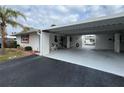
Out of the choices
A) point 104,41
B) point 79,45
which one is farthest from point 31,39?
point 104,41

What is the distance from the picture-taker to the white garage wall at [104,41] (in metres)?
16.7

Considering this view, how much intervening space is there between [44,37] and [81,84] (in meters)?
7.91

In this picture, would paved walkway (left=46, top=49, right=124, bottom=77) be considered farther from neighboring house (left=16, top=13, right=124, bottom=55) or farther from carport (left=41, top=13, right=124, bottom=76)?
neighboring house (left=16, top=13, right=124, bottom=55)

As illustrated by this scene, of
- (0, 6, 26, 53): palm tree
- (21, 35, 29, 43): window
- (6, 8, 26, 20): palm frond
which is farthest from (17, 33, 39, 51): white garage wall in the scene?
(6, 8, 26, 20): palm frond

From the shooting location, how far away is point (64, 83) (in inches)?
163

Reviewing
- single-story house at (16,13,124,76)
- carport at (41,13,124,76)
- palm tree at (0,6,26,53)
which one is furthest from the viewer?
single-story house at (16,13,124,76)

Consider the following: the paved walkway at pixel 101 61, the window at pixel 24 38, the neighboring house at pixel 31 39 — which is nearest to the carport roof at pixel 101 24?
the paved walkway at pixel 101 61

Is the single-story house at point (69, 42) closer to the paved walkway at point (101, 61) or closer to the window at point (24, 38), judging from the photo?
the window at point (24, 38)

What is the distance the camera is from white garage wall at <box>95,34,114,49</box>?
1672 cm

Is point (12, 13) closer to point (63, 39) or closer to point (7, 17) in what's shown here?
point (7, 17)

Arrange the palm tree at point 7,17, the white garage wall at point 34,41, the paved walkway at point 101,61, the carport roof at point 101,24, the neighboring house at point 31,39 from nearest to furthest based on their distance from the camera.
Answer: the carport roof at point 101,24 → the paved walkway at point 101,61 → the palm tree at point 7,17 → the neighboring house at point 31,39 → the white garage wall at point 34,41

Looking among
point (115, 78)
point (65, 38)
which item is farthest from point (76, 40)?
point (115, 78)
